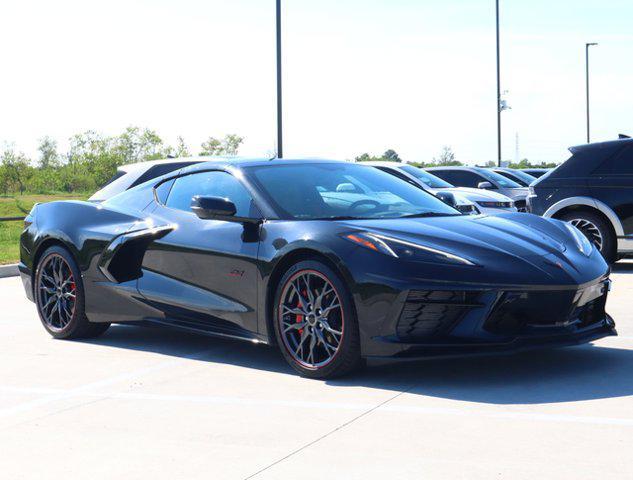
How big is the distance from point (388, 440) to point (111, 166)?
6532 centimetres

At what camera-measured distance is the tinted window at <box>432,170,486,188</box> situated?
69.6 feet

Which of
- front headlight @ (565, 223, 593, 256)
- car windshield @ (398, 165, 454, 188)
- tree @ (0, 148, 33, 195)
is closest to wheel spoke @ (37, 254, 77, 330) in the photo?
front headlight @ (565, 223, 593, 256)

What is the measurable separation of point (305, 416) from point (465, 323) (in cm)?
110

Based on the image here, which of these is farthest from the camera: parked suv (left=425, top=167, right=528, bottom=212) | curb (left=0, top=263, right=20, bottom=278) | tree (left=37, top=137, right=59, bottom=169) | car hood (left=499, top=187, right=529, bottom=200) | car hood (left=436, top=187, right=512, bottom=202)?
tree (left=37, top=137, right=59, bottom=169)

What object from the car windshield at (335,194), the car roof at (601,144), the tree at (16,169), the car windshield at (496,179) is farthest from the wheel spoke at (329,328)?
the tree at (16,169)

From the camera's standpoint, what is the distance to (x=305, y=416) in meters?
5.11

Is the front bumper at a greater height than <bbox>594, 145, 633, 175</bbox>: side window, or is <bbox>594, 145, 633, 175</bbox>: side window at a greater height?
<bbox>594, 145, 633, 175</bbox>: side window

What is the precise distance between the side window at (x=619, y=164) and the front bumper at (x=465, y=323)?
7106 millimetres

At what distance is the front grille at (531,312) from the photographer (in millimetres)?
5645

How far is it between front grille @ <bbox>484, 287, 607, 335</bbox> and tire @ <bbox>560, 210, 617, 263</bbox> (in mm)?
6880

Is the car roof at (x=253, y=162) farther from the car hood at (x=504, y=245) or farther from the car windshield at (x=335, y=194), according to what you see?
the car hood at (x=504, y=245)

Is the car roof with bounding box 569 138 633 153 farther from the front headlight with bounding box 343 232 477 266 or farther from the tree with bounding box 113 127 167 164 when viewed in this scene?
the tree with bounding box 113 127 167 164

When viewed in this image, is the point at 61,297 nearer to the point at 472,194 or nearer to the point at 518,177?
the point at 472,194

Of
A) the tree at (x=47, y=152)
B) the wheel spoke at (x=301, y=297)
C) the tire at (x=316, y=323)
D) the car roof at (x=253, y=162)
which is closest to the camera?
the tire at (x=316, y=323)
